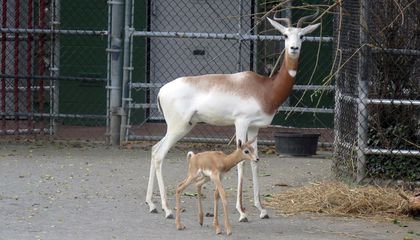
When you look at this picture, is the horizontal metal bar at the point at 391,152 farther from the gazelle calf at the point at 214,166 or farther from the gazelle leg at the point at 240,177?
the gazelle calf at the point at 214,166

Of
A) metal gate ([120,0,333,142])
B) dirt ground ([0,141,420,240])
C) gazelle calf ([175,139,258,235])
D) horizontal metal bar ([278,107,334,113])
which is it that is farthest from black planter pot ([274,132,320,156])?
gazelle calf ([175,139,258,235])

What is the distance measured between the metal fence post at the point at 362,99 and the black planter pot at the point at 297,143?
250 cm

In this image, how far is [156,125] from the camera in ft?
49.4

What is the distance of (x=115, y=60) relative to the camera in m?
13.5

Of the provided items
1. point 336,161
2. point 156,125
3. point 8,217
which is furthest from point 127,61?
point 8,217

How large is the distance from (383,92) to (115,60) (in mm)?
4181

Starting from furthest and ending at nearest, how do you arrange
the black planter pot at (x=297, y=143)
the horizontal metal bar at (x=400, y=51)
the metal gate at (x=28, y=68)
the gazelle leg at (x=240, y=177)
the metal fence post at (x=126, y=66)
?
the metal gate at (x=28, y=68)
the metal fence post at (x=126, y=66)
the black planter pot at (x=297, y=143)
the horizontal metal bar at (x=400, y=51)
the gazelle leg at (x=240, y=177)

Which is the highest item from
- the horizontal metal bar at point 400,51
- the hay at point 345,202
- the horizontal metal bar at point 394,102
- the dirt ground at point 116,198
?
the horizontal metal bar at point 400,51

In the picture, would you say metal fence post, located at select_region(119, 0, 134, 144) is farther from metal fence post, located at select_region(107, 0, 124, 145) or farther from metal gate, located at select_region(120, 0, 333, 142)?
metal gate, located at select_region(120, 0, 333, 142)

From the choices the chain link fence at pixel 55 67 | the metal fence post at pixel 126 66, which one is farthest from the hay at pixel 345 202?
the chain link fence at pixel 55 67

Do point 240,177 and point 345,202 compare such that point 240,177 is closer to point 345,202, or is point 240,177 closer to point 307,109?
point 345,202

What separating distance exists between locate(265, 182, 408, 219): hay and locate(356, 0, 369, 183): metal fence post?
1.35 feet

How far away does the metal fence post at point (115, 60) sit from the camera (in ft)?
44.2

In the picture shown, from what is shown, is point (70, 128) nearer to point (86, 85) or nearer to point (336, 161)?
point (86, 85)
